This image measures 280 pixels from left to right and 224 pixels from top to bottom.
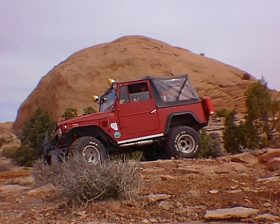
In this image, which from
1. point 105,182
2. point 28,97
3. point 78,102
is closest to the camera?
point 105,182

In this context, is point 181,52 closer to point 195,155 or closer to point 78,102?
point 78,102

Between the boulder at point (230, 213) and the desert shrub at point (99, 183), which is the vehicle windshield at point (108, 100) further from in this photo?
the boulder at point (230, 213)

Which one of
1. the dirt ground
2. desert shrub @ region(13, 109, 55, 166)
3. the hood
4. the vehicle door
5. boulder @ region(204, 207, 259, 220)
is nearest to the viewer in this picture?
boulder @ region(204, 207, 259, 220)

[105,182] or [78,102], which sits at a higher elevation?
[78,102]

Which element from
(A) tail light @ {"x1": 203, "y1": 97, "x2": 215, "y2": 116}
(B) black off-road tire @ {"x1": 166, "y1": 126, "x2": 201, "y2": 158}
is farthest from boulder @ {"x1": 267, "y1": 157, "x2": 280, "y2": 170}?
(A) tail light @ {"x1": 203, "y1": 97, "x2": 215, "y2": 116}

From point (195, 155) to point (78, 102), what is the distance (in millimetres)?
36655

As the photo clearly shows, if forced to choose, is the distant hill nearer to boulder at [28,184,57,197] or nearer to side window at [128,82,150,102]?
side window at [128,82,150,102]

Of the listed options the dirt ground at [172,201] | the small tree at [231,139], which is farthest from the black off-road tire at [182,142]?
the small tree at [231,139]

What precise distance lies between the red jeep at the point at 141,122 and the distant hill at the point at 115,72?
104ft

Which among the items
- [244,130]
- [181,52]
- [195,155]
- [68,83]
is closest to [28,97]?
[68,83]

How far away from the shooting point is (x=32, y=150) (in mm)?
22281

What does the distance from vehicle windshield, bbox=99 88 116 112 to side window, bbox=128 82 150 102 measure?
1.31 feet

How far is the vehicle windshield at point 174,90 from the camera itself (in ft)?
40.4

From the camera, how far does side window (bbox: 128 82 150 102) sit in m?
12.1
